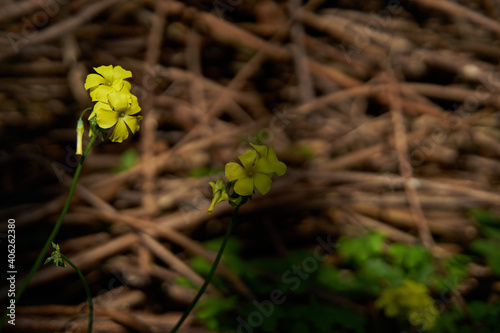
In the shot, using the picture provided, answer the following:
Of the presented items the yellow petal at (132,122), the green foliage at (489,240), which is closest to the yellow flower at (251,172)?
the yellow petal at (132,122)

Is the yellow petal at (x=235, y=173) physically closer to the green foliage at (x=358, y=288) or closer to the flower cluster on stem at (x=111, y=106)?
the flower cluster on stem at (x=111, y=106)

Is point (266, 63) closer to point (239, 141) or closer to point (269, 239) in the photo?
point (239, 141)

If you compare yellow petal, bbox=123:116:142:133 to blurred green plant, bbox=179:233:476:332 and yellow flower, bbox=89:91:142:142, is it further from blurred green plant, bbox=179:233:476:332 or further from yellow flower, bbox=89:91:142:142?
blurred green plant, bbox=179:233:476:332

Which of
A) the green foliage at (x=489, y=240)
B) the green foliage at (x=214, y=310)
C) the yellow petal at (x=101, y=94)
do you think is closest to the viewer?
the yellow petal at (x=101, y=94)

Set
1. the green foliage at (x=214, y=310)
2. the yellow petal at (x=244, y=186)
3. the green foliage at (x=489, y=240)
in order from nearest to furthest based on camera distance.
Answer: the yellow petal at (x=244, y=186) < the green foliage at (x=214, y=310) < the green foliage at (x=489, y=240)

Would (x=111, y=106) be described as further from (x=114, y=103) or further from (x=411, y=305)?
(x=411, y=305)

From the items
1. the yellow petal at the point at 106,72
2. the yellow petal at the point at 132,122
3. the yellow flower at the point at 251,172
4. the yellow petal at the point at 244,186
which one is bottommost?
the yellow petal at the point at 244,186

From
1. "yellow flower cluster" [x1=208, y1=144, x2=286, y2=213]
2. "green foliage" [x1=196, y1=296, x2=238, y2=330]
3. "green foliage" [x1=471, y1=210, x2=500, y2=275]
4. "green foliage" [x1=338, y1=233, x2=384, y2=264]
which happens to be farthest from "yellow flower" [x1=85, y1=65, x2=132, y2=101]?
"green foliage" [x1=471, y1=210, x2=500, y2=275]

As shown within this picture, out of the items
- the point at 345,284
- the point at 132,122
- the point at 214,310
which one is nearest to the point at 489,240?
the point at 345,284
